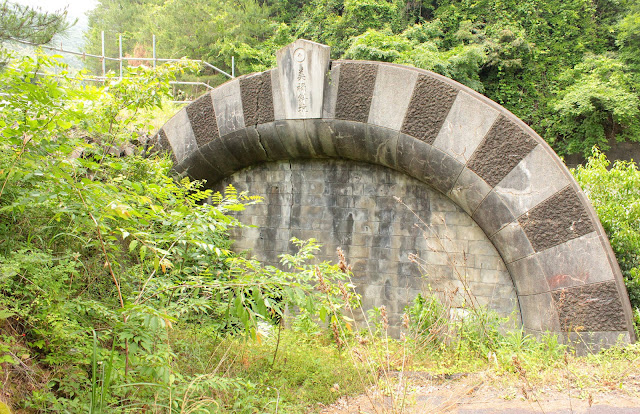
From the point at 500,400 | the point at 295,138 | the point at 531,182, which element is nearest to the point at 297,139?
the point at 295,138

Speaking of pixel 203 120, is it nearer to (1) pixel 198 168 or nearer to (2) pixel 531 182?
(1) pixel 198 168

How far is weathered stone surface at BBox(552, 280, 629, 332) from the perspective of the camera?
3631 mm

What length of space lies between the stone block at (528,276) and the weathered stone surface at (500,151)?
78 centimetres

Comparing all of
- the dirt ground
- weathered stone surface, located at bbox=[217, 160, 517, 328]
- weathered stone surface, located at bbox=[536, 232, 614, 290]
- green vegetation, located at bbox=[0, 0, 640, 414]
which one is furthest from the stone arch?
the dirt ground

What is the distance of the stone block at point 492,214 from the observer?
406cm

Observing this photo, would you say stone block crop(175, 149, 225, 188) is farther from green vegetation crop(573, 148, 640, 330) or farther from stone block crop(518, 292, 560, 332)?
green vegetation crop(573, 148, 640, 330)

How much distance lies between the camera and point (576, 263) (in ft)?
12.4

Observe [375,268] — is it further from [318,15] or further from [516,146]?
[318,15]

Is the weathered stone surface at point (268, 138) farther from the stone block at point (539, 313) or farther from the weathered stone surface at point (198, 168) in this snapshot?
the stone block at point (539, 313)

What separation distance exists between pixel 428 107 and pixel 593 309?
235 cm

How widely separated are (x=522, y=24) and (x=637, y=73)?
4173 mm

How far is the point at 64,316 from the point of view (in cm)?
249

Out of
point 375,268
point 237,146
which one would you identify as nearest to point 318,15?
point 237,146

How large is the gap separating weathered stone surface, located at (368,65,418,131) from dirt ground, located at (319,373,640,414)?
253cm
